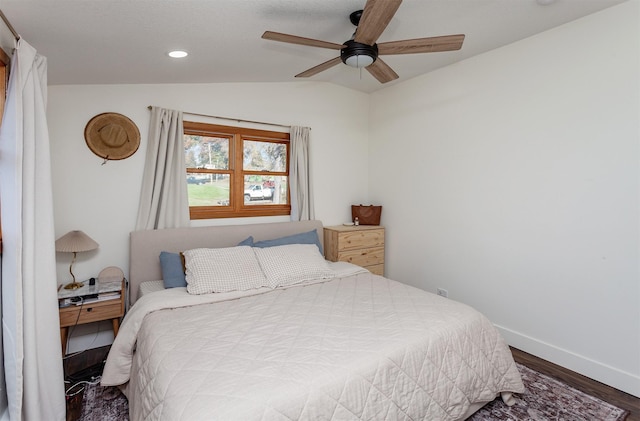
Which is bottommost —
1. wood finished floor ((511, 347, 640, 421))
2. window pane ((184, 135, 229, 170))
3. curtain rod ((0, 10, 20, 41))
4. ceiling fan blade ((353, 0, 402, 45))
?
wood finished floor ((511, 347, 640, 421))

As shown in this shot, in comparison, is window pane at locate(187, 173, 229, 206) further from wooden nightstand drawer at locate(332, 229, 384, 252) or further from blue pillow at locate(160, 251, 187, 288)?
wooden nightstand drawer at locate(332, 229, 384, 252)

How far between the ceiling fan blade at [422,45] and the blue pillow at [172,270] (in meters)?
2.20

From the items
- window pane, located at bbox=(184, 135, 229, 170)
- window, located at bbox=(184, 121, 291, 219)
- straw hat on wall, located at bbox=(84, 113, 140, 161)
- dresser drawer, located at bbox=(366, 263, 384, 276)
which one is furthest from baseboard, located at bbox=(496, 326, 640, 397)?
straw hat on wall, located at bbox=(84, 113, 140, 161)

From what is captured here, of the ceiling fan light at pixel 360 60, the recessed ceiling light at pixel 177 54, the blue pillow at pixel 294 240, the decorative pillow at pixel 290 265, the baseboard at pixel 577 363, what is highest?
the recessed ceiling light at pixel 177 54

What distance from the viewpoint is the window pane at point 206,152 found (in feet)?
10.6

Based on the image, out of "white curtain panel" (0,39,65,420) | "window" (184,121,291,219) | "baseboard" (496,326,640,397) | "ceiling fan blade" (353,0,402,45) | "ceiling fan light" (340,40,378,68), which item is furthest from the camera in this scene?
"window" (184,121,291,219)

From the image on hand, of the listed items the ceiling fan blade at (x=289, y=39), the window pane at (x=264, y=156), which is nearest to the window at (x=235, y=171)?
the window pane at (x=264, y=156)

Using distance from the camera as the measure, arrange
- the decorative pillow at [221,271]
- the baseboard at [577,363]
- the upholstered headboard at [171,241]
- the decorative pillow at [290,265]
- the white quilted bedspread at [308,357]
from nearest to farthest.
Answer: the white quilted bedspread at [308,357] < the baseboard at [577,363] < the decorative pillow at [221,271] < the decorative pillow at [290,265] < the upholstered headboard at [171,241]

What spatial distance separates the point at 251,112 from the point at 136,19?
1.72m

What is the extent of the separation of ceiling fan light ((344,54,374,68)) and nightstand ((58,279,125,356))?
2.38 meters

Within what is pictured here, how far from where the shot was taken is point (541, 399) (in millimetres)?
2162

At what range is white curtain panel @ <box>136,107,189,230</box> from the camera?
2.91 m

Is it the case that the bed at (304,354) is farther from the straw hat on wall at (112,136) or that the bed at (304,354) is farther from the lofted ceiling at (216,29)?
the lofted ceiling at (216,29)

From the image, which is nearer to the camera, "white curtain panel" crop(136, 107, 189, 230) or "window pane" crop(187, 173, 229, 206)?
"white curtain panel" crop(136, 107, 189, 230)
